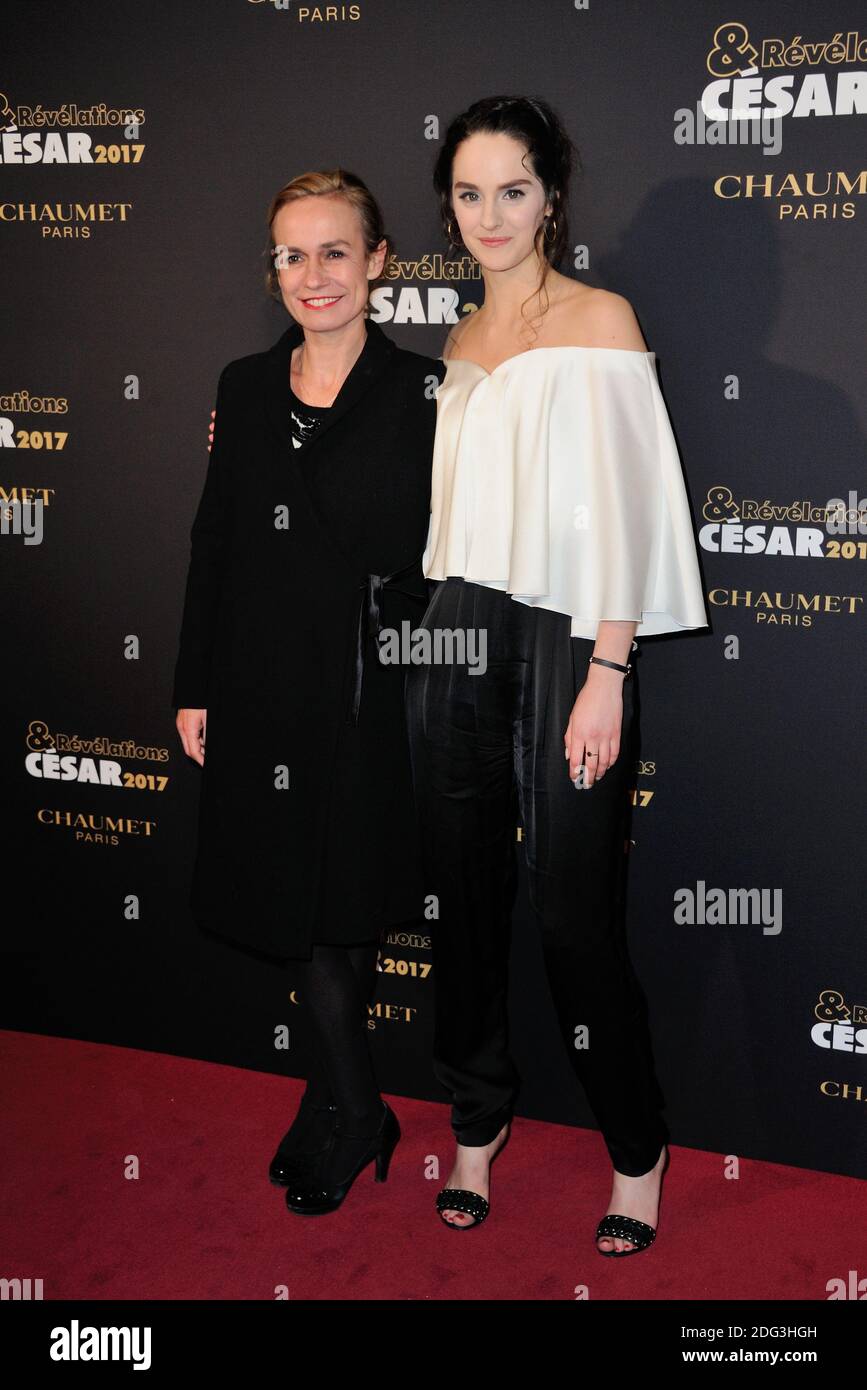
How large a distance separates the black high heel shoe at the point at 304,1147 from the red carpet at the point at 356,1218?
0.05 m

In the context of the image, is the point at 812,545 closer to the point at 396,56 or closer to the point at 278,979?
the point at 396,56

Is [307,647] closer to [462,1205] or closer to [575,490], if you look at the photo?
[575,490]

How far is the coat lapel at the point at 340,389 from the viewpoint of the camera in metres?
2.41

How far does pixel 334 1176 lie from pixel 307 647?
42.9 inches

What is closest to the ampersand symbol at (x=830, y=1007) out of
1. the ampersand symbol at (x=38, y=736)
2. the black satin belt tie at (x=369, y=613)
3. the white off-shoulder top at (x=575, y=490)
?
the white off-shoulder top at (x=575, y=490)

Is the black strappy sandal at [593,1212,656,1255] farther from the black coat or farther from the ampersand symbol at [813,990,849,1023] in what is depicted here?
the black coat

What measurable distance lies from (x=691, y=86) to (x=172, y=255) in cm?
117

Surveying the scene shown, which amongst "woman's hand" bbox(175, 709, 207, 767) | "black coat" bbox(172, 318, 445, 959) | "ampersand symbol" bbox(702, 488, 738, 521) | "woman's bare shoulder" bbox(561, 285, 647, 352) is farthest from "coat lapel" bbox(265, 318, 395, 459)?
"ampersand symbol" bbox(702, 488, 738, 521)

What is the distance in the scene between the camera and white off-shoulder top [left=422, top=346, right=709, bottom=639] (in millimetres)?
2225

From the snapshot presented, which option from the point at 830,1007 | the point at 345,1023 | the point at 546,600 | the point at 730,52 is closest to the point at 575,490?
the point at 546,600

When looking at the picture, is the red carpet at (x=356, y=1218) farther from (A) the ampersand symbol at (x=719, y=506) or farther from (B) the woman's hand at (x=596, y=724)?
(A) the ampersand symbol at (x=719, y=506)

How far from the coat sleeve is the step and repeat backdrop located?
0.72 ft

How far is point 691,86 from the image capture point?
2.50 meters

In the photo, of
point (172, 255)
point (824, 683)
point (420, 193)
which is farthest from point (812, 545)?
point (172, 255)
